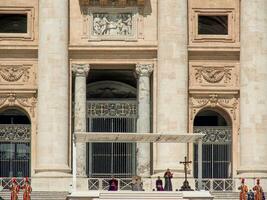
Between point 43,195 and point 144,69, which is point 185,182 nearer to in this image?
point 43,195

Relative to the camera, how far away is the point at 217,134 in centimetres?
6588

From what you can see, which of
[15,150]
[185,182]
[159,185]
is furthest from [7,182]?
[185,182]

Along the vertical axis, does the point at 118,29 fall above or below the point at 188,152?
above

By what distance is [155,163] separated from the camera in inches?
2479

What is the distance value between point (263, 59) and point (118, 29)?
7.57 metres

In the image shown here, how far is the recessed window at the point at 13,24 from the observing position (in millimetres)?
66125

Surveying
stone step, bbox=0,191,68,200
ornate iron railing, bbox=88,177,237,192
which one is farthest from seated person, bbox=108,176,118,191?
stone step, bbox=0,191,68,200

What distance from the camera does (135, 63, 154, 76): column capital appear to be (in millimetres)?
63772

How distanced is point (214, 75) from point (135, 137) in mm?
9862

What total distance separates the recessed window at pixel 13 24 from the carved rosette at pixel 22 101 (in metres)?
3.93

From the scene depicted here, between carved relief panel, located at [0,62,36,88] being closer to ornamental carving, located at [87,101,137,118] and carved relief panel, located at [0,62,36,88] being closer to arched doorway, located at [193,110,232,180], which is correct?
ornamental carving, located at [87,101,137,118]

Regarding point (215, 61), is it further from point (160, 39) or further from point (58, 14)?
point (58, 14)

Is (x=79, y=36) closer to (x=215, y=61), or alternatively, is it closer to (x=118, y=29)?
(x=118, y=29)

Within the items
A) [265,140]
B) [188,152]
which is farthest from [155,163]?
[265,140]
